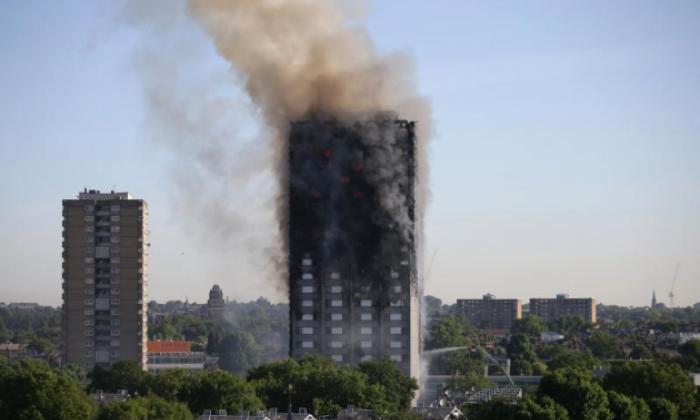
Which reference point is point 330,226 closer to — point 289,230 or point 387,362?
point 289,230

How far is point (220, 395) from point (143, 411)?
2092 centimetres

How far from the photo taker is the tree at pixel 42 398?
11146cm

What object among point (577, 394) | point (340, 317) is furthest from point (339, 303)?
point (577, 394)

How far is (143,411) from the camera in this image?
108m

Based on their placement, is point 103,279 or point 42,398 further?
point 103,279

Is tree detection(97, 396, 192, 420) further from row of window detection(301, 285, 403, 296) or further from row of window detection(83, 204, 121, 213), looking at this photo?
row of window detection(83, 204, 121, 213)

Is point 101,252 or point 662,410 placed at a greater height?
point 101,252

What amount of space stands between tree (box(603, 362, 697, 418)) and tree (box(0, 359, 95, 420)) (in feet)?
148

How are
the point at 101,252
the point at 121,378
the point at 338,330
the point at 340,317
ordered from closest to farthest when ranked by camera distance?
the point at 340,317, the point at 338,330, the point at 121,378, the point at 101,252

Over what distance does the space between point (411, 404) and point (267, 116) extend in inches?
1096

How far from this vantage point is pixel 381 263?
15000cm

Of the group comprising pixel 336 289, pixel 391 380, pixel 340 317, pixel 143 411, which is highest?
pixel 336 289

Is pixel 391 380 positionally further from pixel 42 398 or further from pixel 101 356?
pixel 101 356

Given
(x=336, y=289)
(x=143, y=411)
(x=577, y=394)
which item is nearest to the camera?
(x=143, y=411)
